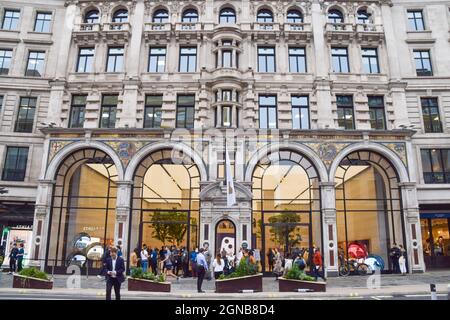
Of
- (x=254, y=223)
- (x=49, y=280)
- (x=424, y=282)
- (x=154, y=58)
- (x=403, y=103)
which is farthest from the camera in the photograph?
(x=154, y=58)

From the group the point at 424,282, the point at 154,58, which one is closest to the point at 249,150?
the point at 154,58

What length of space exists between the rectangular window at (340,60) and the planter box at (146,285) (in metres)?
20.7

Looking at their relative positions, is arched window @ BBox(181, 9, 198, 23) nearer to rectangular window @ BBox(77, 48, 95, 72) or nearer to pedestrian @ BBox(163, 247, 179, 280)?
rectangular window @ BBox(77, 48, 95, 72)

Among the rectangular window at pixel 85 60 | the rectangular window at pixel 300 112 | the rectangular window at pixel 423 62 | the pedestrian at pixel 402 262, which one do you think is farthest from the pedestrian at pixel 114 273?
the rectangular window at pixel 423 62

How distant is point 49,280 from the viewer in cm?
1723

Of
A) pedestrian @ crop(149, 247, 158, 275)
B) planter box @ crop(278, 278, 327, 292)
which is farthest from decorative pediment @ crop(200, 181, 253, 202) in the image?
planter box @ crop(278, 278, 327, 292)

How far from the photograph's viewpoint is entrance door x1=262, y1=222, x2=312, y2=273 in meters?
25.1

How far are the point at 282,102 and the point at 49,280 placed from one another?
18.9m

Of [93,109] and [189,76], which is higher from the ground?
[189,76]

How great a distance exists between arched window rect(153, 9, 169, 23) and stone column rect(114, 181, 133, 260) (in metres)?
13.9

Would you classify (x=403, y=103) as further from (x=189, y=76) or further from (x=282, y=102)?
(x=189, y=76)

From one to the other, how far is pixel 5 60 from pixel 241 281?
25.8m

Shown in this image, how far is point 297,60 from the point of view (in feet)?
94.4

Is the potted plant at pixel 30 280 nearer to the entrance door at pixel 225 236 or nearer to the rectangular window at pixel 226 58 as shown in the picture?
the entrance door at pixel 225 236
